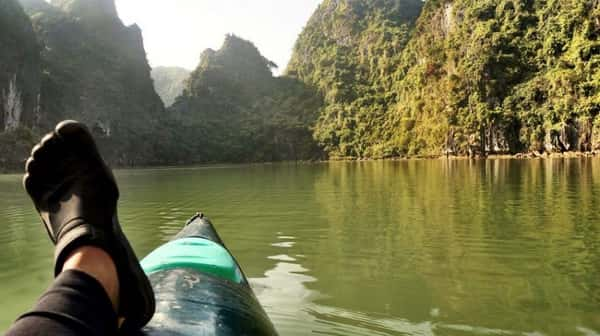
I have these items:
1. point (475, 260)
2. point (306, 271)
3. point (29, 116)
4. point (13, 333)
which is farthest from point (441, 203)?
point (29, 116)

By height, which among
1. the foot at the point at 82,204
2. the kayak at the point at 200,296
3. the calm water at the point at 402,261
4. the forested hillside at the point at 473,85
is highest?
the forested hillside at the point at 473,85

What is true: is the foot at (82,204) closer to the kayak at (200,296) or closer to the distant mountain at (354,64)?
the kayak at (200,296)

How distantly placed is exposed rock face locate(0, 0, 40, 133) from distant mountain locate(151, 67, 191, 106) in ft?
324

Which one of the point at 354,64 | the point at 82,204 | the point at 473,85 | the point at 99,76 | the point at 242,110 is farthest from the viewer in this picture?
the point at 242,110

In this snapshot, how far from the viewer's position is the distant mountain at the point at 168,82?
166m

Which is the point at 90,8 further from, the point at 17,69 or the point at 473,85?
the point at 473,85

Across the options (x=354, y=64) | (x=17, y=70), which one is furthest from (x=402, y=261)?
(x=354, y=64)

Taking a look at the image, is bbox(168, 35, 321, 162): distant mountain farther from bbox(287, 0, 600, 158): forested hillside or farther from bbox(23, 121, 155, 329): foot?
bbox(23, 121, 155, 329): foot

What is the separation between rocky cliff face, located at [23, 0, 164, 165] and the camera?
73.9 m

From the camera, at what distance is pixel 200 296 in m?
1.82

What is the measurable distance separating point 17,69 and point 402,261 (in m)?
66.3

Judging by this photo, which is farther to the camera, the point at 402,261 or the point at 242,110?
the point at 242,110

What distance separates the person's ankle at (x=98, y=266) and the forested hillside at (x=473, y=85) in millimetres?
45970

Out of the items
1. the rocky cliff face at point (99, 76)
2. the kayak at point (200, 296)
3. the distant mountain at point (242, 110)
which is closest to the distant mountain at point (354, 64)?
the distant mountain at point (242, 110)
